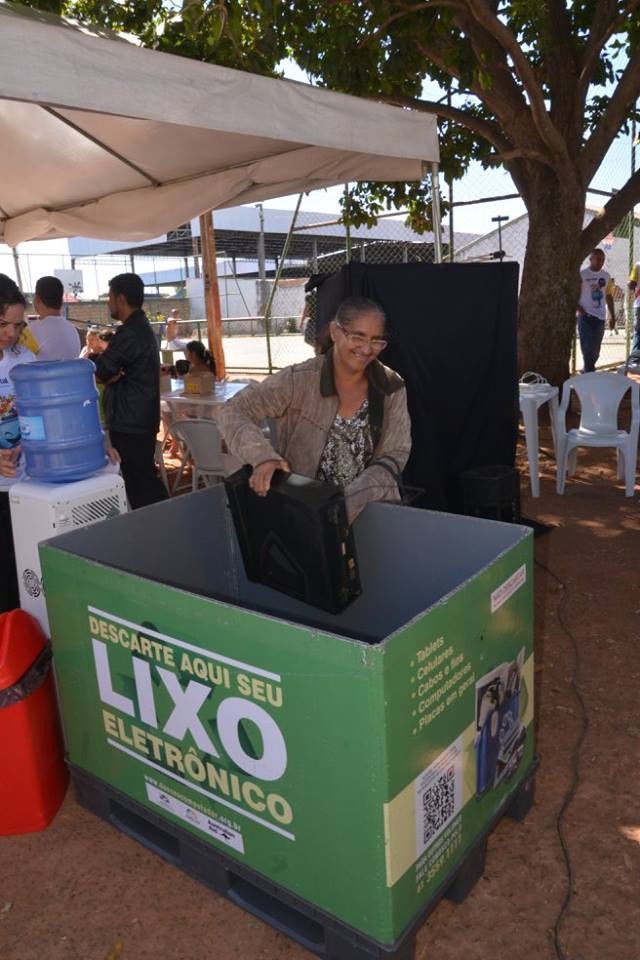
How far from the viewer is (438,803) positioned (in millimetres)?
1850

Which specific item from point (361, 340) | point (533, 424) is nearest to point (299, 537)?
point (361, 340)

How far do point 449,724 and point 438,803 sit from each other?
7.7 inches

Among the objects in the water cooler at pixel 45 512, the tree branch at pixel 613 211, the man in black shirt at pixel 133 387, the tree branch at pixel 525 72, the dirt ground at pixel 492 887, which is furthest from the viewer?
the tree branch at pixel 613 211

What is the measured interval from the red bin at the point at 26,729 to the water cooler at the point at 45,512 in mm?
159

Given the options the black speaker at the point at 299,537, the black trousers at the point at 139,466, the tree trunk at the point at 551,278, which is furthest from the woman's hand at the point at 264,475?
the tree trunk at the point at 551,278

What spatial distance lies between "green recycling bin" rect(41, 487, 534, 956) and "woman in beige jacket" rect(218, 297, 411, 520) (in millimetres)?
374

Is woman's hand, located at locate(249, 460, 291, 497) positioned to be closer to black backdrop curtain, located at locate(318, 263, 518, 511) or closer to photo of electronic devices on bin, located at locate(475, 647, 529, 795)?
photo of electronic devices on bin, located at locate(475, 647, 529, 795)

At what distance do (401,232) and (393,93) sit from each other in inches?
1095

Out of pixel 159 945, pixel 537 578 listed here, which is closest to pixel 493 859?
pixel 159 945

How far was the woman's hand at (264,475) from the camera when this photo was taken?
2418mm

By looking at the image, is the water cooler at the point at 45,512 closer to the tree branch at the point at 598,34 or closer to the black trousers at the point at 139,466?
the black trousers at the point at 139,466

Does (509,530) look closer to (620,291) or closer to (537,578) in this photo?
(537,578)

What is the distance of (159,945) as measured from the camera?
80.7 inches

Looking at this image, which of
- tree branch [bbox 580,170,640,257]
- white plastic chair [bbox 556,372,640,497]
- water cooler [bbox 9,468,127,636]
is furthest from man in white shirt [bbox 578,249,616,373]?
water cooler [bbox 9,468,127,636]
